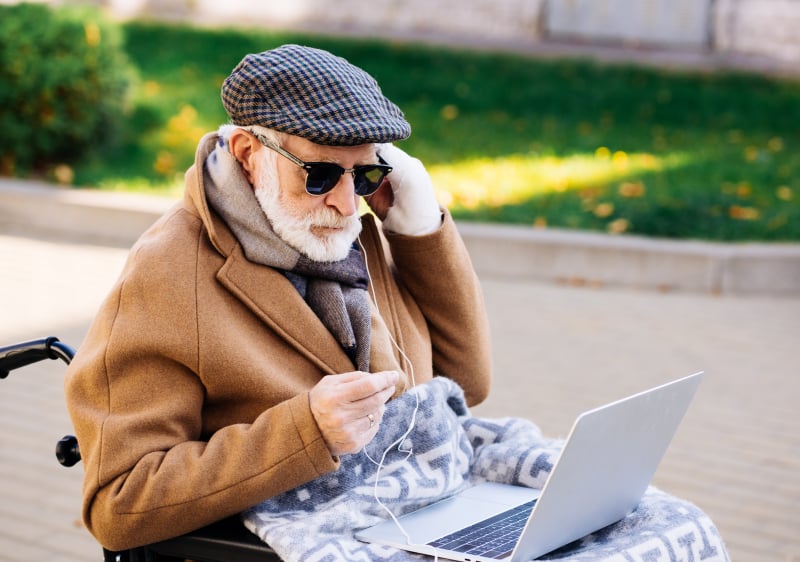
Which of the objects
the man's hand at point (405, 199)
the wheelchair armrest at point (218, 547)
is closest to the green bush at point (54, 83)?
the man's hand at point (405, 199)

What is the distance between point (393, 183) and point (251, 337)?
0.62 m

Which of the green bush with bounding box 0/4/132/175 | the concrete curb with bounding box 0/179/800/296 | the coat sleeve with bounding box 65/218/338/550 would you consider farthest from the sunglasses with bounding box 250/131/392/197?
the green bush with bounding box 0/4/132/175

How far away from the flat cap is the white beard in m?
0.12

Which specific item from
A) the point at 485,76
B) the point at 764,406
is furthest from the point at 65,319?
the point at 485,76

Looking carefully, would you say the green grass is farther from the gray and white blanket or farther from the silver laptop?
the silver laptop

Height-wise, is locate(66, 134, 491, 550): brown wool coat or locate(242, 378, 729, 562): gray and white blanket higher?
locate(66, 134, 491, 550): brown wool coat

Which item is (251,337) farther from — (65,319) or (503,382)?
(65,319)

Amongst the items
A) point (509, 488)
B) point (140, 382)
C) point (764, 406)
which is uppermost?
point (140, 382)

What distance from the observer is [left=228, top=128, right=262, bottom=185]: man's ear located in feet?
8.16

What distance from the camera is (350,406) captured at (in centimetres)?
217

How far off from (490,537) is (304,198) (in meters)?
0.77

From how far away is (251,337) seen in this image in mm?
2395

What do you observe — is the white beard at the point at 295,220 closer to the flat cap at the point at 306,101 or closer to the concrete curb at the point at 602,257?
the flat cap at the point at 306,101

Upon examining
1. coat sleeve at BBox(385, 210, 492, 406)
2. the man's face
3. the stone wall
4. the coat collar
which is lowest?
the stone wall
